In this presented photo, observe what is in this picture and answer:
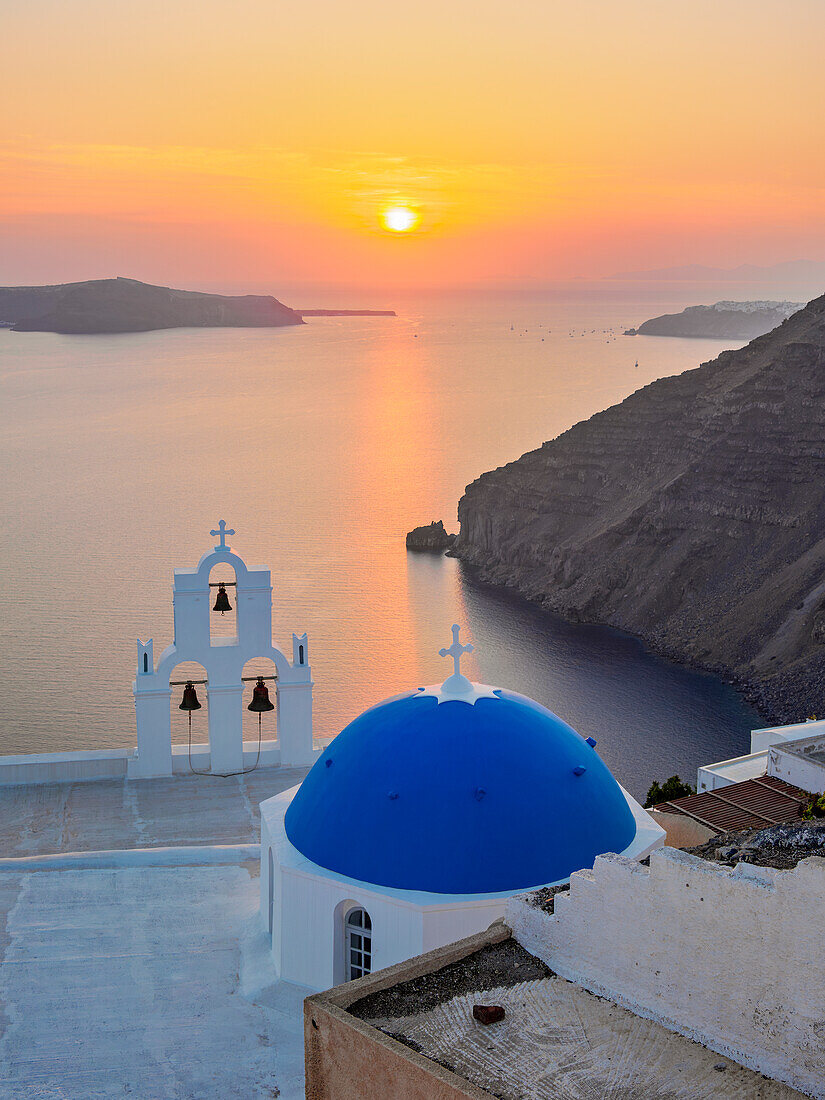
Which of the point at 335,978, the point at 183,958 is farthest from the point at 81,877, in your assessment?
the point at 335,978

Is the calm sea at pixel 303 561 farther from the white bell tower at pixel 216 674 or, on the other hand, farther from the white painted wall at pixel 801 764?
the white bell tower at pixel 216 674

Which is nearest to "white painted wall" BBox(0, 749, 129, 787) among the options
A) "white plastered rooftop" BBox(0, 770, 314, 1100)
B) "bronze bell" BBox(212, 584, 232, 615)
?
"white plastered rooftop" BBox(0, 770, 314, 1100)

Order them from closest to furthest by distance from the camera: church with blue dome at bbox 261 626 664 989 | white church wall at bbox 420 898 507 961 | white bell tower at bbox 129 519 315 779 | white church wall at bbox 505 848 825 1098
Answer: white church wall at bbox 505 848 825 1098 < white church wall at bbox 420 898 507 961 < church with blue dome at bbox 261 626 664 989 < white bell tower at bbox 129 519 315 779

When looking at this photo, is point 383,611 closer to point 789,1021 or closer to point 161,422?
point 789,1021

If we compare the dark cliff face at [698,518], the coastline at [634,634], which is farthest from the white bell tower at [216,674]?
the dark cliff face at [698,518]

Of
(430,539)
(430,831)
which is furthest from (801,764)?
(430,539)

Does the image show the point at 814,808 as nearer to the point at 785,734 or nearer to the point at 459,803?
the point at 785,734

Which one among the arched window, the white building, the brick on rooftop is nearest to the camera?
the arched window

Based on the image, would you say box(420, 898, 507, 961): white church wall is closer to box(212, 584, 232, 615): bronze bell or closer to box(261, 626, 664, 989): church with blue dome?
box(261, 626, 664, 989): church with blue dome
